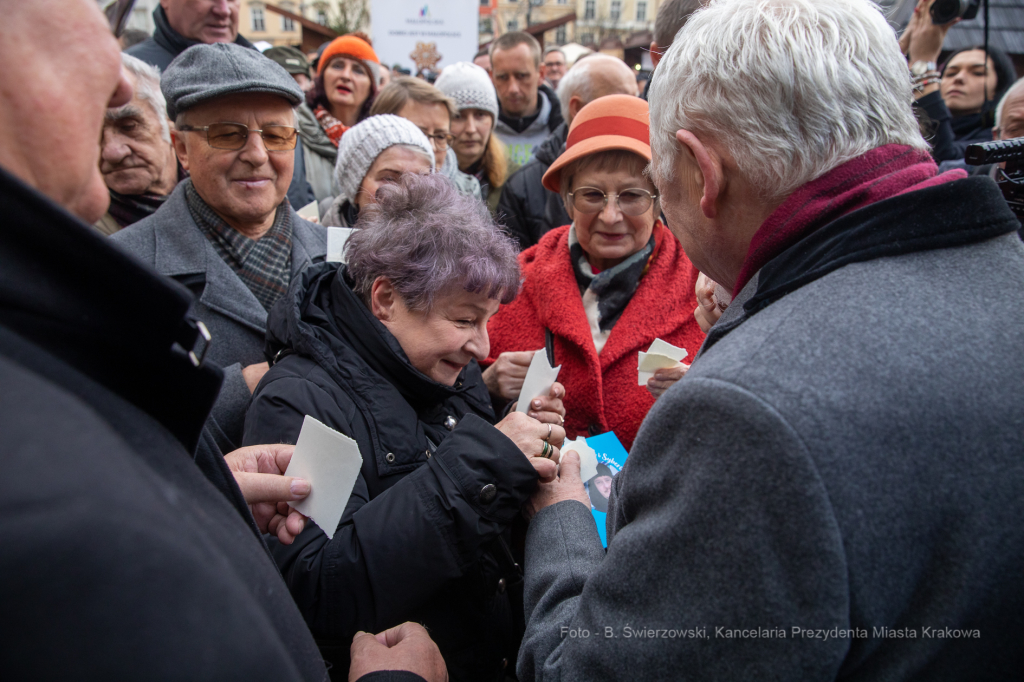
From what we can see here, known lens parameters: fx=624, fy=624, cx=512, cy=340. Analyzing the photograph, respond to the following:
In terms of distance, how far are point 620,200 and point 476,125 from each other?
223cm

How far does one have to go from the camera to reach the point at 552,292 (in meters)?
2.74

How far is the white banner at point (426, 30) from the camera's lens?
6.97 meters

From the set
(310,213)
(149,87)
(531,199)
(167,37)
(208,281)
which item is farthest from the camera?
(531,199)

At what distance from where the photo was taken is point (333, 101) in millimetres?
4910

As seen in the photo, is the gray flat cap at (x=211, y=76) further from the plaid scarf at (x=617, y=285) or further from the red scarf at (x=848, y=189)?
the red scarf at (x=848, y=189)

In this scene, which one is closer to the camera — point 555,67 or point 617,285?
point 617,285

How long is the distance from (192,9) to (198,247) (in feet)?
6.68

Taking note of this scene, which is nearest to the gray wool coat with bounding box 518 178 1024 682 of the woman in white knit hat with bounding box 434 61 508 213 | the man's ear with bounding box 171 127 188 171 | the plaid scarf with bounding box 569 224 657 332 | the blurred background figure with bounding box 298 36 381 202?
the plaid scarf with bounding box 569 224 657 332

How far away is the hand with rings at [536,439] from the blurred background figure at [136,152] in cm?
206

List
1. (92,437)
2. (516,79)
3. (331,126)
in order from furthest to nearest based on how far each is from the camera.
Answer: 1. (516,79)
2. (331,126)
3. (92,437)

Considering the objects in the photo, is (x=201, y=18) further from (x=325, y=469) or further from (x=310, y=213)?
(x=325, y=469)

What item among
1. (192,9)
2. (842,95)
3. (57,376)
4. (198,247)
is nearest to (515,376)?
(198,247)

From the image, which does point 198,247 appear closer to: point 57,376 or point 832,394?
point 57,376

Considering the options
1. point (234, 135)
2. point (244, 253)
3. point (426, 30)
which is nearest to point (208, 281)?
point (244, 253)
